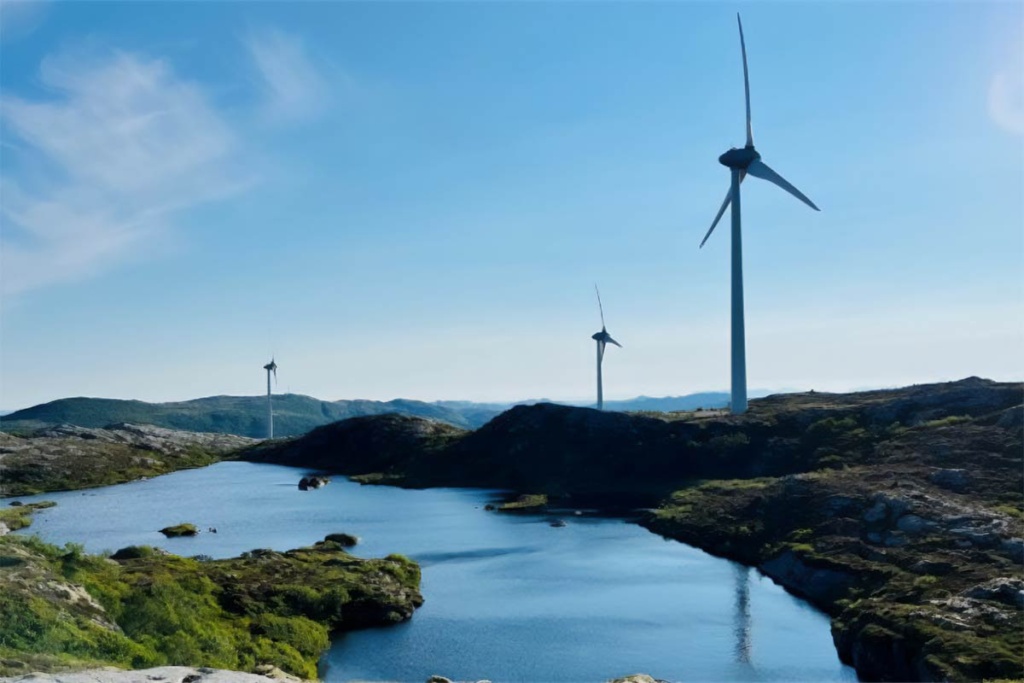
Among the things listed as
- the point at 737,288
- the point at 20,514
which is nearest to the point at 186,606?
the point at 20,514

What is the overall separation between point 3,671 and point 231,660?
2335 centimetres

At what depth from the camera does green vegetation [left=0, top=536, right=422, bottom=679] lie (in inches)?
1362

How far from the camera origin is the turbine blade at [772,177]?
111m

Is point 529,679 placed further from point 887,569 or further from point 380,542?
point 380,542

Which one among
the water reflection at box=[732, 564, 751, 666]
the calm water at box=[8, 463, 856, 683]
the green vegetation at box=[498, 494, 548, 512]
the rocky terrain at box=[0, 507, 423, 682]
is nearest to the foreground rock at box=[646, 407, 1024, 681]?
the water reflection at box=[732, 564, 751, 666]

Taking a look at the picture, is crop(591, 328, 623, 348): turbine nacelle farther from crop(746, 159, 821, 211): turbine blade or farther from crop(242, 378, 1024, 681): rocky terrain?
crop(746, 159, 821, 211): turbine blade

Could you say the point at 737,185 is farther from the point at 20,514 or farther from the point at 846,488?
the point at 20,514

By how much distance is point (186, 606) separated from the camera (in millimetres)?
52531

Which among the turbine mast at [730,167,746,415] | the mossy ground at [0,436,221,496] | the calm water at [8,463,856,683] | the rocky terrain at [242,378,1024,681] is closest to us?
the calm water at [8,463,856,683]

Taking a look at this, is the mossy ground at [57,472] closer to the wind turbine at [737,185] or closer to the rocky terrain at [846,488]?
the rocky terrain at [846,488]

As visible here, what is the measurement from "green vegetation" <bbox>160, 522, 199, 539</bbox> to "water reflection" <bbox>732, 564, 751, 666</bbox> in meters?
68.5

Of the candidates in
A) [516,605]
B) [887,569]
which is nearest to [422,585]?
[516,605]

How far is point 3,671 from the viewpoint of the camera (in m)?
23.1

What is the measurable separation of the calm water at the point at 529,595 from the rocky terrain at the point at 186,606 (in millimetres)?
3170
